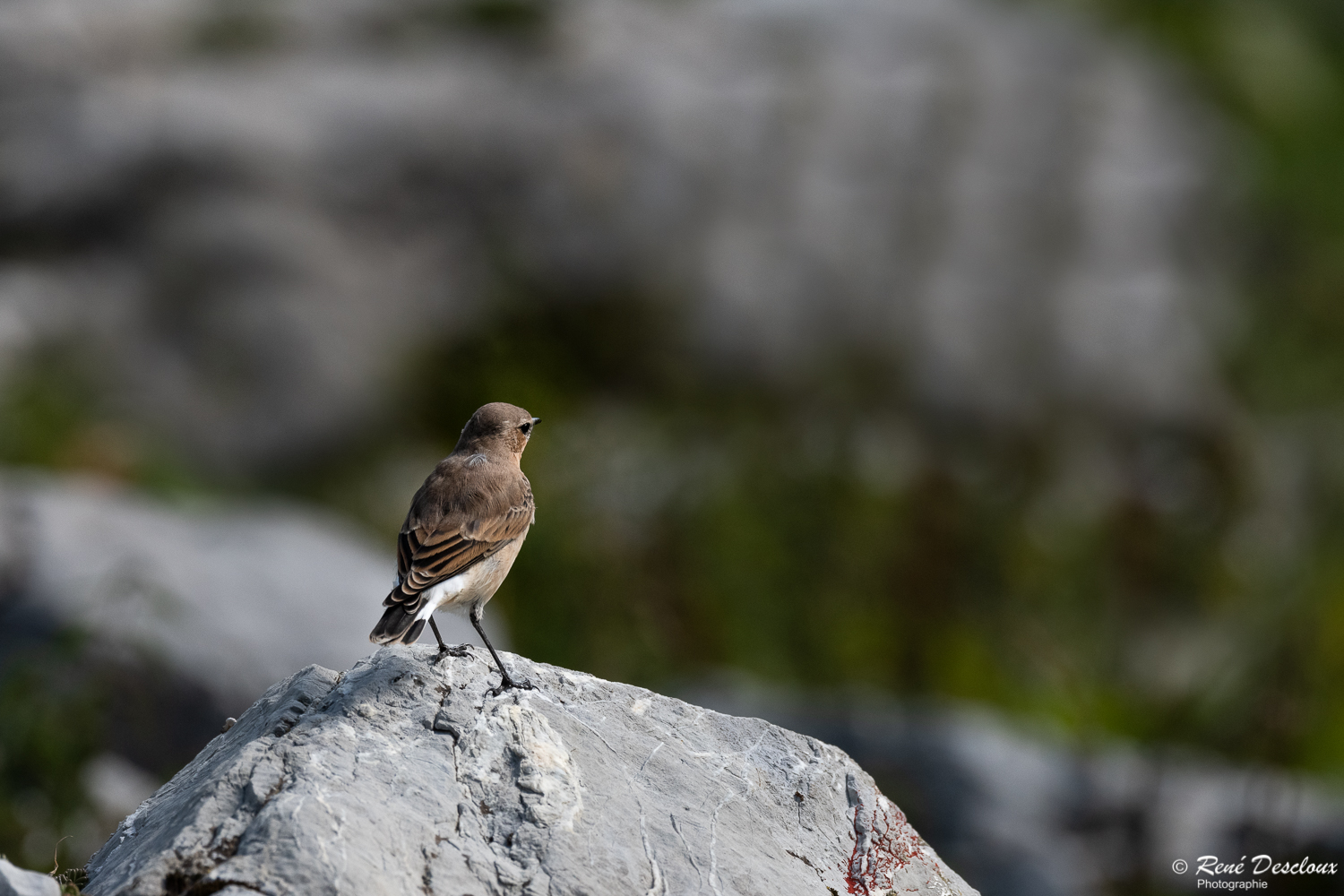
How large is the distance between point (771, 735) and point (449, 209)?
33.7ft

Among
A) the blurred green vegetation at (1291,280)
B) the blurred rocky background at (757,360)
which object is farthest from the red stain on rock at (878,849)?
the blurred green vegetation at (1291,280)

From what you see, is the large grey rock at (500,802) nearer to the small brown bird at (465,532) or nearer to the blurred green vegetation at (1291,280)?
the small brown bird at (465,532)

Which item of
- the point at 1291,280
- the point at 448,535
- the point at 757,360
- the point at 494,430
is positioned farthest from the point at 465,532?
the point at 1291,280

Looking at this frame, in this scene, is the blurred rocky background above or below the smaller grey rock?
above

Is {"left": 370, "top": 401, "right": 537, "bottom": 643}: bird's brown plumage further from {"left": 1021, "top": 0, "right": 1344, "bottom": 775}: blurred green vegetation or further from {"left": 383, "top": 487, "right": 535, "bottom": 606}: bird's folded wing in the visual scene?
{"left": 1021, "top": 0, "right": 1344, "bottom": 775}: blurred green vegetation

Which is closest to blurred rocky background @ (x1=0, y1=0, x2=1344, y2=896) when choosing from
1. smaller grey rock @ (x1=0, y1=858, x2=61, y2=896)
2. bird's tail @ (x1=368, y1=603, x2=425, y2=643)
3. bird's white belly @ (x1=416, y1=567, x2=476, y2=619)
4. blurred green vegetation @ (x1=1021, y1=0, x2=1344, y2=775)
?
blurred green vegetation @ (x1=1021, y1=0, x2=1344, y2=775)

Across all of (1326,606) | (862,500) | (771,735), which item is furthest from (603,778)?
(1326,606)

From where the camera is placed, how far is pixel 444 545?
185 inches

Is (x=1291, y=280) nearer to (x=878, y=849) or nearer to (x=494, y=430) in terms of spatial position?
(x=494, y=430)

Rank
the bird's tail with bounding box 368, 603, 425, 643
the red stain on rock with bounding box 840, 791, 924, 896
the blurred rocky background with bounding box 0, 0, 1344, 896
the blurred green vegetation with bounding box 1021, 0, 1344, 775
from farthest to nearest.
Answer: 1. the blurred green vegetation with bounding box 1021, 0, 1344, 775
2. the blurred rocky background with bounding box 0, 0, 1344, 896
3. the bird's tail with bounding box 368, 603, 425, 643
4. the red stain on rock with bounding box 840, 791, 924, 896

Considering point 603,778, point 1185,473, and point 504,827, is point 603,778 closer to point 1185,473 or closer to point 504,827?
point 504,827

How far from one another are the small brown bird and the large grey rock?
152 mm

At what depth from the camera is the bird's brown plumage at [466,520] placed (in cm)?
448

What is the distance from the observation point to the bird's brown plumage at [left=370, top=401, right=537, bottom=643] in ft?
14.7
